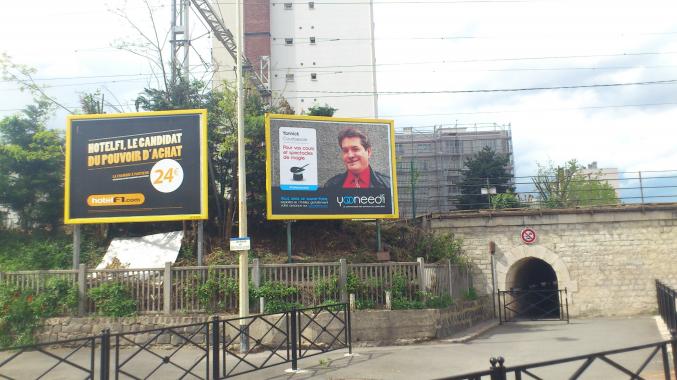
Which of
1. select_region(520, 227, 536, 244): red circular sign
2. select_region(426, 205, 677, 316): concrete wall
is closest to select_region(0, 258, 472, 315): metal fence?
select_region(426, 205, 677, 316): concrete wall

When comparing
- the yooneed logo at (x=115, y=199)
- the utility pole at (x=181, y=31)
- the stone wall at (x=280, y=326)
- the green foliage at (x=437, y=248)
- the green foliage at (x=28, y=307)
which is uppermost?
the utility pole at (x=181, y=31)

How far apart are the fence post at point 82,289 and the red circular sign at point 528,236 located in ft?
48.3

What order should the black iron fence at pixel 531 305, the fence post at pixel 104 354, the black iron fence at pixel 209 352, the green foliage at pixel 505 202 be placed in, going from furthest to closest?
the green foliage at pixel 505 202 → the black iron fence at pixel 531 305 → the black iron fence at pixel 209 352 → the fence post at pixel 104 354

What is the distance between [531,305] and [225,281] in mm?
12792

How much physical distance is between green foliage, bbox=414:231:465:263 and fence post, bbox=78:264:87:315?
10.1 meters

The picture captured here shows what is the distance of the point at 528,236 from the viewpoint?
19.8m

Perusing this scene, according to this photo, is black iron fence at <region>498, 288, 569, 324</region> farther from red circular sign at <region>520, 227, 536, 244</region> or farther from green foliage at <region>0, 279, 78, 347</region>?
green foliage at <region>0, 279, 78, 347</region>

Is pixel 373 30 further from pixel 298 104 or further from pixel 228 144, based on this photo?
pixel 228 144

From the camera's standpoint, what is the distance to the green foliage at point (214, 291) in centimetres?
1371

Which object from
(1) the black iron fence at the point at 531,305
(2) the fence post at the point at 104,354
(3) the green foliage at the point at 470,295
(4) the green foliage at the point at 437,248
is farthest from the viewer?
(1) the black iron fence at the point at 531,305

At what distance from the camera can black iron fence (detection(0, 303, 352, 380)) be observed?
8.91 m

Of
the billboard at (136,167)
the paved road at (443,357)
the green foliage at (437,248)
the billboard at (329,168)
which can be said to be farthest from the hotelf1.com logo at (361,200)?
the paved road at (443,357)

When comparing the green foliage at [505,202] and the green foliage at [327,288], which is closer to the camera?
the green foliage at [327,288]

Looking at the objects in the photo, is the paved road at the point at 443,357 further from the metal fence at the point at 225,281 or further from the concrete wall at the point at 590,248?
the concrete wall at the point at 590,248
